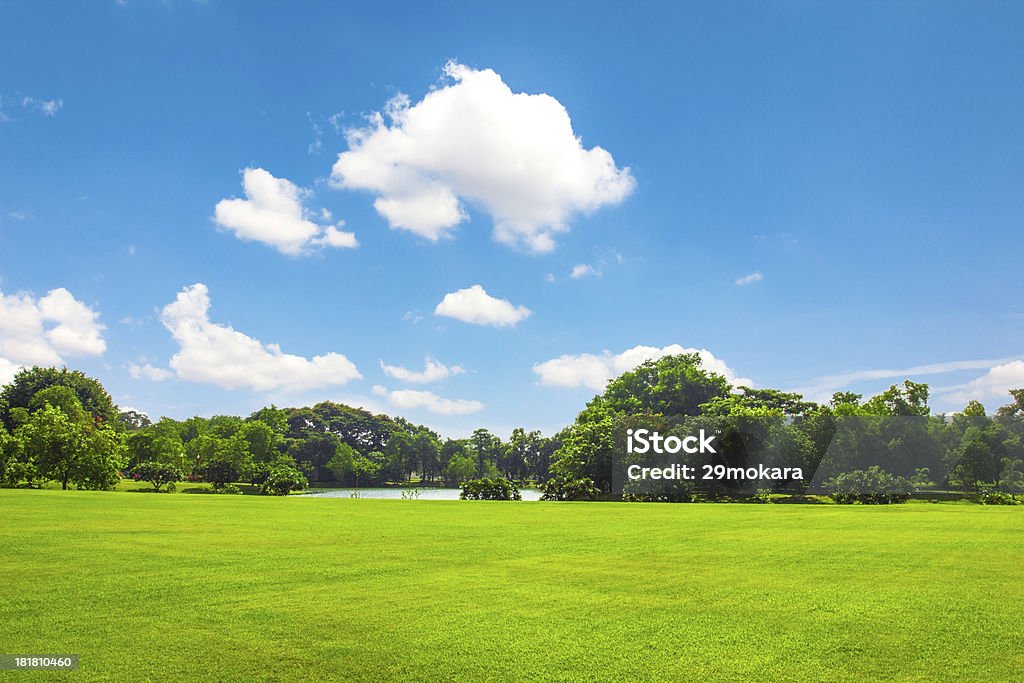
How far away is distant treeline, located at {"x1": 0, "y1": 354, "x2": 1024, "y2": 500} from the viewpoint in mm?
46531

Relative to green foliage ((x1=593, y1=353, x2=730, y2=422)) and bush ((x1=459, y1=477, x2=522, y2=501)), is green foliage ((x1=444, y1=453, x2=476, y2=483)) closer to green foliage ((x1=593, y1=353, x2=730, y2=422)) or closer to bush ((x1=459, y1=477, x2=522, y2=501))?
green foliage ((x1=593, y1=353, x2=730, y2=422))

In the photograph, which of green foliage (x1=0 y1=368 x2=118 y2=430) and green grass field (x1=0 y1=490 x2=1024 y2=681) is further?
green foliage (x1=0 y1=368 x2=118 y2=430)

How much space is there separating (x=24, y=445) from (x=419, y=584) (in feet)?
156

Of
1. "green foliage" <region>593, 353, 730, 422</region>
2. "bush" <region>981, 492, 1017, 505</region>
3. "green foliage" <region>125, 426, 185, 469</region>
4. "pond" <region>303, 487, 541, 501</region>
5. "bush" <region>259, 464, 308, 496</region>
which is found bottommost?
"pond" <region>303, 487, 541, 501</region>

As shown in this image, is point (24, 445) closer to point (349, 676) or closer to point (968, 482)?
point (349, 676)

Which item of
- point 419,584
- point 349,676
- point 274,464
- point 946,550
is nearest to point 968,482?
point 946,550

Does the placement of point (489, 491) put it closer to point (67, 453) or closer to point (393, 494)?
point (67, 453)

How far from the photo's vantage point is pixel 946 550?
1563cm

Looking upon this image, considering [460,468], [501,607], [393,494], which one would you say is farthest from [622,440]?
[460,468]

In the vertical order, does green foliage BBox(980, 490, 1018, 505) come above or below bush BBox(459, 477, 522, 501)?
above

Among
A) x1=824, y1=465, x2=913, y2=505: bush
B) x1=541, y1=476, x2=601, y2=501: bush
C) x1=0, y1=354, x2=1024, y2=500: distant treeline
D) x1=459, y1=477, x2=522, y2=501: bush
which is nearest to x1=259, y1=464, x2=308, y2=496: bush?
x1=0, y1=354, x2=1024, y2=500: distant treeline

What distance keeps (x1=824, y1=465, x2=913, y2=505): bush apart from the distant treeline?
148 centimetres

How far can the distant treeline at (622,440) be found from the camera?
153 feet

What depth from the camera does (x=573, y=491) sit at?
5100 cm
